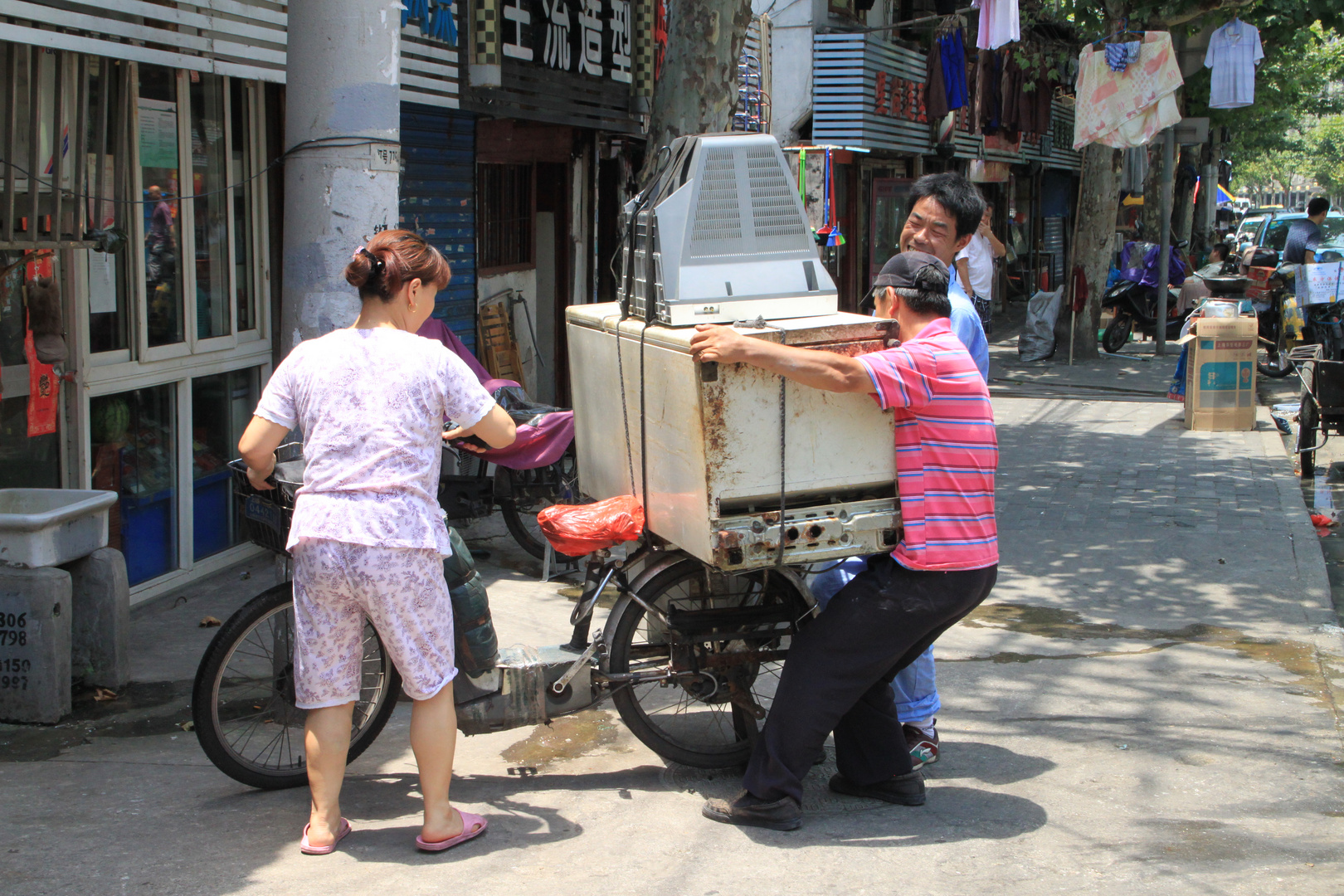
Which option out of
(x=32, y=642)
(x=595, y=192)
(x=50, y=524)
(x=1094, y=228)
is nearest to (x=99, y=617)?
(x=32, y=642)

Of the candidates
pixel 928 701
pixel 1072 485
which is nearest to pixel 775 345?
pixel 928 701

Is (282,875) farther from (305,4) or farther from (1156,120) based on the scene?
(1156,120)

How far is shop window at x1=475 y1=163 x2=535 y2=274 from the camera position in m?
9.39

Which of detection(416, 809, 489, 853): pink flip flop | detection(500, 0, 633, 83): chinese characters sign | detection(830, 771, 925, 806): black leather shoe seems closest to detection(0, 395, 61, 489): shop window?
detection(416, 809, 489, 853): pink flip flop

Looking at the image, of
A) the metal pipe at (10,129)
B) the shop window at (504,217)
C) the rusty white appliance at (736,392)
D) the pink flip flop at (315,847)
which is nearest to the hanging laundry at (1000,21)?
the shop window at (504,217)

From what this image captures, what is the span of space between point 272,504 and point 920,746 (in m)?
2.23

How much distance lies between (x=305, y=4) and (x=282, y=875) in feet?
9.97

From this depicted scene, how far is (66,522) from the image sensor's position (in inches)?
179

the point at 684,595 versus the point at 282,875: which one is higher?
the point at 684,595

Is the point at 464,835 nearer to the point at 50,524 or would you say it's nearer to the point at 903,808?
the point at 903,808

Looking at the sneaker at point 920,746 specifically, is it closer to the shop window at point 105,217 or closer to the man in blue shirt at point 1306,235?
the shop window at point 105,217

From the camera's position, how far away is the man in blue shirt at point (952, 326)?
4184mm

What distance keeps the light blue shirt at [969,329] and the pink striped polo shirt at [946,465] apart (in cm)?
49

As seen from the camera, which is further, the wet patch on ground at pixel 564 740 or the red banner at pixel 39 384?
the red banner at pixel 39 384
